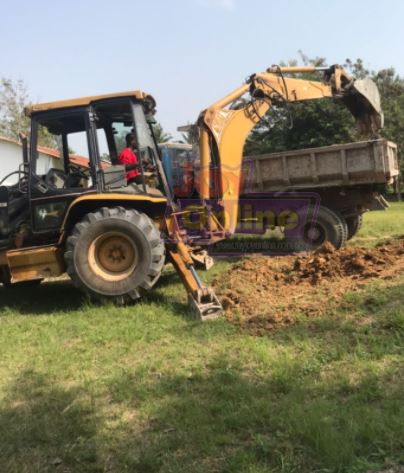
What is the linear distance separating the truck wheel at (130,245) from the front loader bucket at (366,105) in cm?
541

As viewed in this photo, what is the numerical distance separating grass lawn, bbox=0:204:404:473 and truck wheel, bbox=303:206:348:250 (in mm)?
3274

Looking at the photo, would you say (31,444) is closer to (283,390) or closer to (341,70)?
(283,390)

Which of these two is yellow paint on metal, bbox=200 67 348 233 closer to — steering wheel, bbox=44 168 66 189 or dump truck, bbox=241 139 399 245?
dump truck, bbox=241 139 399 245

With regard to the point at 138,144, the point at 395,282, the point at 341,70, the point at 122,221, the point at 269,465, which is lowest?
the point at 269,465

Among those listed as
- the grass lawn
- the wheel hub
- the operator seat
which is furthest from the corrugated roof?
the grass lawn

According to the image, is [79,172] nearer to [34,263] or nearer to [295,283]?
[34,263]

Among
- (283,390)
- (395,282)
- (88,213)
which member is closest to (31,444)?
(283,390)

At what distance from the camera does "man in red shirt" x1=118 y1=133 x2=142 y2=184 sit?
6434mm

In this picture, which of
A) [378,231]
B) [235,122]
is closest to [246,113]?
[235,122]

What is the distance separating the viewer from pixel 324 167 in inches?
346

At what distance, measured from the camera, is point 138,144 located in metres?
6.45

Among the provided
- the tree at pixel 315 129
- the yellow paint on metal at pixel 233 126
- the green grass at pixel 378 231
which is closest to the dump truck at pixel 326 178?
the yellow paint on metal at pixel 233 126

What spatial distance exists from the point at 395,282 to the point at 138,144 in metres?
3.68

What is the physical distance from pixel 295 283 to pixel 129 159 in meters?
2.77
